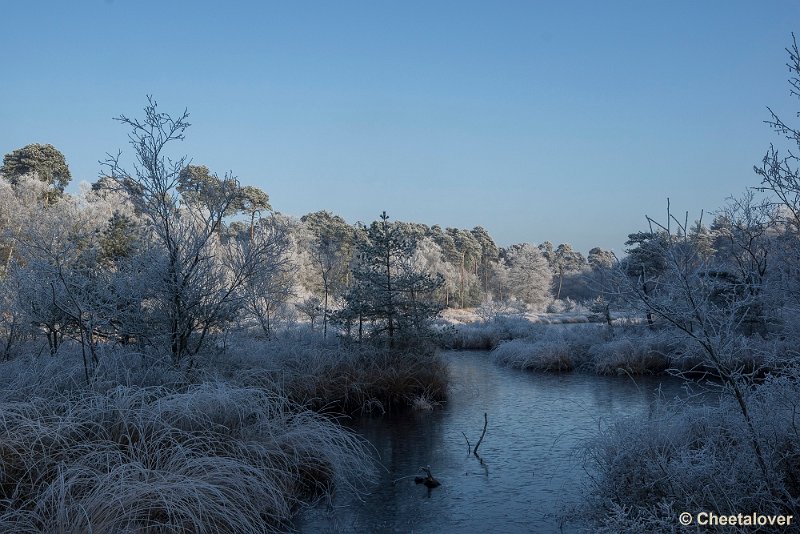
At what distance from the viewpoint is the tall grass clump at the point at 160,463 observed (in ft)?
16.7

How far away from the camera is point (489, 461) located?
8758mm

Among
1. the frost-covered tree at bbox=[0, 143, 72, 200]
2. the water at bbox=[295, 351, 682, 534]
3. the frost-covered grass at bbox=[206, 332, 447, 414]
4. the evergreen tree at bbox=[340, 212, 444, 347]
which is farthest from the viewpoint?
the frost-covered tree at bbox=[0, 143, 72, 200]

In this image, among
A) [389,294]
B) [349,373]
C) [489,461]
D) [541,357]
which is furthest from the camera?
[541,357]

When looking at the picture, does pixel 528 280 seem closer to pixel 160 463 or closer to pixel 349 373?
pixel 349 373

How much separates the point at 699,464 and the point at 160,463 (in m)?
4.65

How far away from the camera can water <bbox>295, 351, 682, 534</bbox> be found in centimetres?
651

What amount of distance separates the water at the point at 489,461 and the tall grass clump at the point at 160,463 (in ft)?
1.70

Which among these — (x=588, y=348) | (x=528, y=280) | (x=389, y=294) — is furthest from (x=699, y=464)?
(x=528, y=280)

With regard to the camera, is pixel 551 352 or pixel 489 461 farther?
pixel 551 352

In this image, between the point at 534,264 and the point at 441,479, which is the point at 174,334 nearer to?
the point at 441,479

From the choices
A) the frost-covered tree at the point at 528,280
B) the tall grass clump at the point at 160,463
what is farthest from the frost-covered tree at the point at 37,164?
the frost-covered tree at the point at 528,280

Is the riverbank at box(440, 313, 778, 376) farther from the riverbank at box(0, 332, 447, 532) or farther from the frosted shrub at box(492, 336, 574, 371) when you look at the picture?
the riverbank at box(0, 332, 447, 532)

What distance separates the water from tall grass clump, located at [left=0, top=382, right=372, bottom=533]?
1.70ft

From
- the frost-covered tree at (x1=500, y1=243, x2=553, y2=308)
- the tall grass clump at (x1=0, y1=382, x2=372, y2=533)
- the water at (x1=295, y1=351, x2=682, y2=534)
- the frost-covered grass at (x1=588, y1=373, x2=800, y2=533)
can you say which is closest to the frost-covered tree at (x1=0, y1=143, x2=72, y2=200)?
the water at (x1=295, y1=351, x2=682, y2=534)
